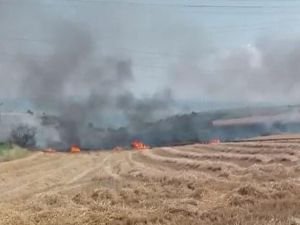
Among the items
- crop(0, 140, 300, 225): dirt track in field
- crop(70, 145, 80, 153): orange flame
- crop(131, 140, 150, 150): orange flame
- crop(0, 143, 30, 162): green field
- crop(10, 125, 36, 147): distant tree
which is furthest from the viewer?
crop(10, 125, 36, 147): distant tree

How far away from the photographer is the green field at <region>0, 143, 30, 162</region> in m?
40.2

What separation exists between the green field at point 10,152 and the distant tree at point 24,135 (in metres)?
6.51

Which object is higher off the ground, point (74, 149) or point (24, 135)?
point (24, 135)

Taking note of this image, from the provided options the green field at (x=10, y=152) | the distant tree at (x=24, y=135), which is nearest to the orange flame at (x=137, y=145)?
the distant tree at (x=24, y=135)

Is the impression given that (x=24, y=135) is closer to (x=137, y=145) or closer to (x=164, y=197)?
(x=137, y=145)

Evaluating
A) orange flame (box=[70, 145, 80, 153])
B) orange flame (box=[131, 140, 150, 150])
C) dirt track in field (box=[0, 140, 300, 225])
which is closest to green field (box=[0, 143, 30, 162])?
orange flame (box=[70, 145, 80, 153])

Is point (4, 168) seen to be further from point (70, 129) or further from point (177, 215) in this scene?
point (70, 129)

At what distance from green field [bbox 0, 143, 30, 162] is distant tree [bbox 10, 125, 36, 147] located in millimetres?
6509

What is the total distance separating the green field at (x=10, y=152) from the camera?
4022cm


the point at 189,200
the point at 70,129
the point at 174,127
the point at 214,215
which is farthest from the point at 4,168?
the point at 174,127

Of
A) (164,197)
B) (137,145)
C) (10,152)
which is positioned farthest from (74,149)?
(164,197)

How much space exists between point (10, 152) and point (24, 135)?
11.7 m

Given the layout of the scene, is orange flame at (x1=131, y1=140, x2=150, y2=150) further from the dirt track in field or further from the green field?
the dirt track in field

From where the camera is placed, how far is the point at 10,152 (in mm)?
41906
